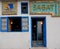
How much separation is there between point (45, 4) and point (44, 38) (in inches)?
130

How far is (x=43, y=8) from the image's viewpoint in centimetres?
1681

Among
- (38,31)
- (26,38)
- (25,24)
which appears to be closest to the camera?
(26,38)

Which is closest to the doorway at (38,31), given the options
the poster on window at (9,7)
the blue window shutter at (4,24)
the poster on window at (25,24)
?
the poster on window at (25,24)

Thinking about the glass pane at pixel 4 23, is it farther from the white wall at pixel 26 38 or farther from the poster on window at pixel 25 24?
the poster on window at pixel 25 24

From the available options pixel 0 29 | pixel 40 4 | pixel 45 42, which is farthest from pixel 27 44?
pixel 40 4

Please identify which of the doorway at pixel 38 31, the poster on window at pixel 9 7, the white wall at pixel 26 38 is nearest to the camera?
the white wall at pixel 26 38

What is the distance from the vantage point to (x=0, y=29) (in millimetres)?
16688

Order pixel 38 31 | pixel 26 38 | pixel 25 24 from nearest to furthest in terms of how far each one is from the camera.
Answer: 1. pixel 26 38
2. pixel 25 24
3. pixel 38 31

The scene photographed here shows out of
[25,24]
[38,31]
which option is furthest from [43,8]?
[38,31]

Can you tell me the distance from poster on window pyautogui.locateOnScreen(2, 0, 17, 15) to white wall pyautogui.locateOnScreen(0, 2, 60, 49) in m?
0.61

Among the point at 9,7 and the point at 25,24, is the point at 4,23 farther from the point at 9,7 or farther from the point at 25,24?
the point at 25,24

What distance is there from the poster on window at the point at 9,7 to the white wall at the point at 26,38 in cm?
61

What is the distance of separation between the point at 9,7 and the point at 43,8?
3.20 metres

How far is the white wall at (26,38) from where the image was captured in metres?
16.6
